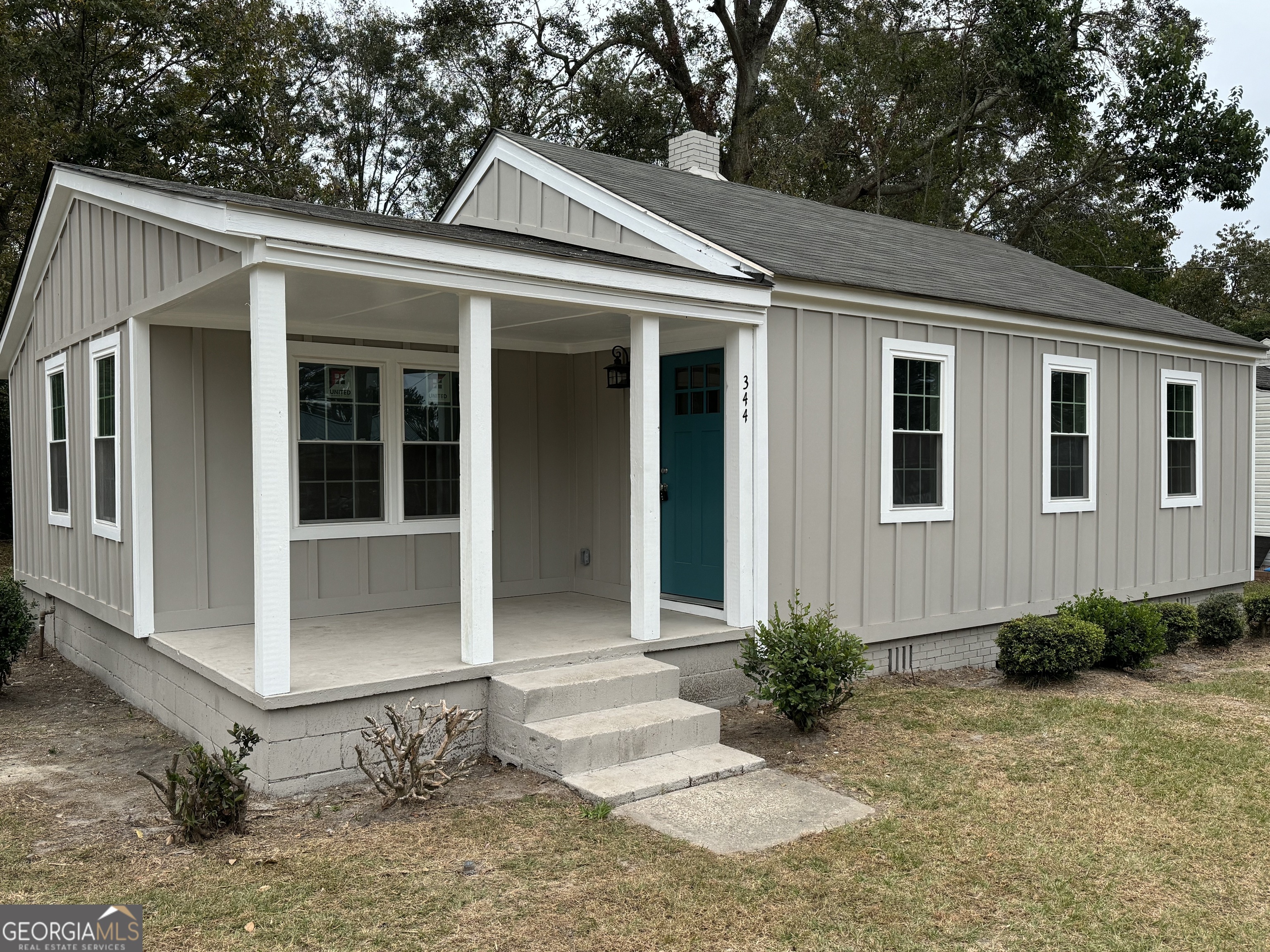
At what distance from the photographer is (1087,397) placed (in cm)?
970

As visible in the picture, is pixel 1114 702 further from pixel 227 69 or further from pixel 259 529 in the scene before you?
pixel 227 69

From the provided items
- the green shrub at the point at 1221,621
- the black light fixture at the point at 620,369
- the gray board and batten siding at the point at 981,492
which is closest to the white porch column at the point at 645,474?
the gray board and batten siding at the point at 981,492

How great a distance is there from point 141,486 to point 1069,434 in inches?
317

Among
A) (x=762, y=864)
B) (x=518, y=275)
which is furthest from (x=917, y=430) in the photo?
(x=762, y=864)

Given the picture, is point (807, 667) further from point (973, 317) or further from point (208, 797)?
point (973, 317)

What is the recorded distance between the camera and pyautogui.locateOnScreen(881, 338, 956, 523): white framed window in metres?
8.03

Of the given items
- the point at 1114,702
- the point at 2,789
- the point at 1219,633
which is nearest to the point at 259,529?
the point at 2,789

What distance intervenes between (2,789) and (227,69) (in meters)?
16.7

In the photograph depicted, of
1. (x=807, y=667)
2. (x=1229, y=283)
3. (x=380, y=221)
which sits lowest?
(x=807, y=667)

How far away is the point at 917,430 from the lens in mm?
8289

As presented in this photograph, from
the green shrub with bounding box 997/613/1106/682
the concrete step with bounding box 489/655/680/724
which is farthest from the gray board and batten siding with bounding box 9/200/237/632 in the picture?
the green shrub with bounding box 997/613/1106/682

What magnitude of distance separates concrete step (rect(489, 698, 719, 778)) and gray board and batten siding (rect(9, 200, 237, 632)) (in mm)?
3052

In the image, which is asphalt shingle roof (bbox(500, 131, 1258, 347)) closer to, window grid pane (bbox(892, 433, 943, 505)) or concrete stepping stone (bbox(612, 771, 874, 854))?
window grid pane (bbox(892, 433, 943, 505))

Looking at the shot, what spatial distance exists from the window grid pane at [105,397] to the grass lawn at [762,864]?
2.60 meters
